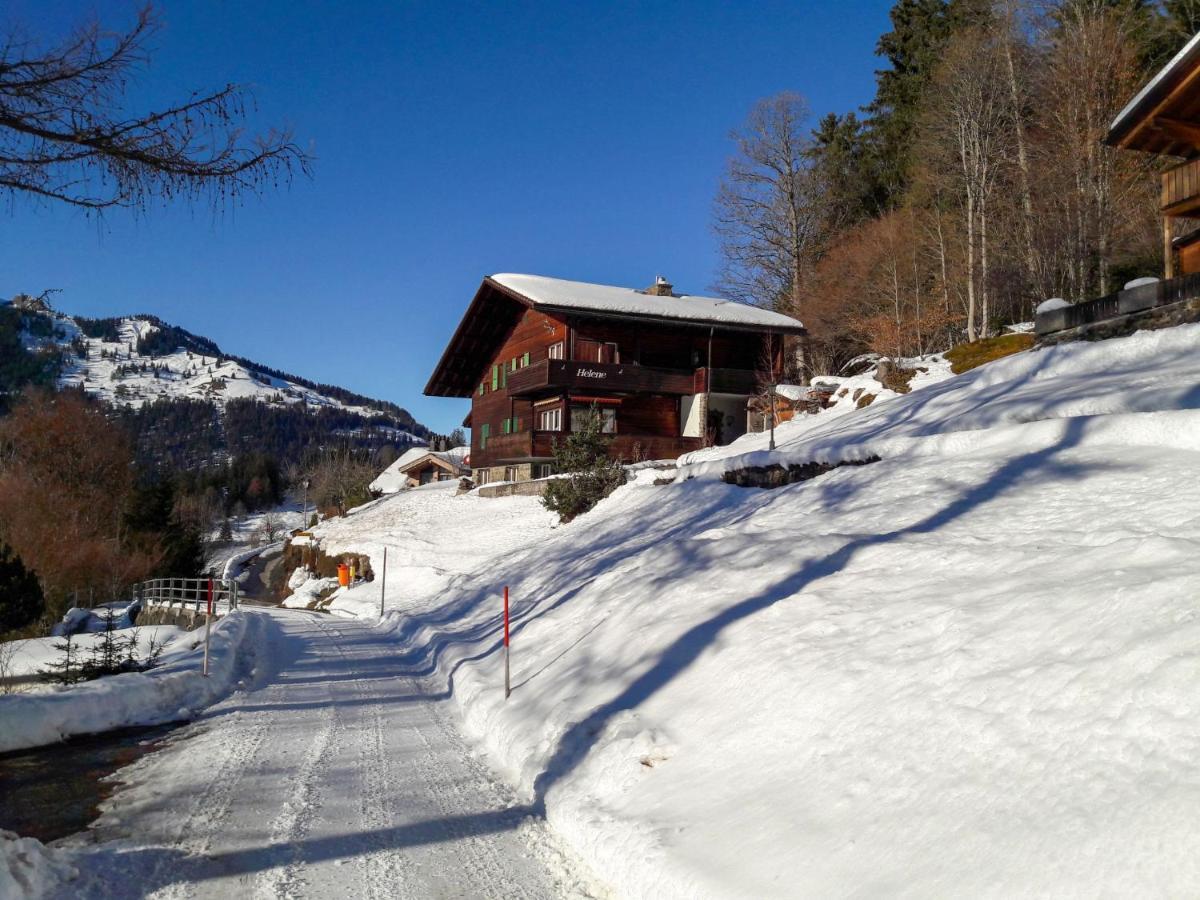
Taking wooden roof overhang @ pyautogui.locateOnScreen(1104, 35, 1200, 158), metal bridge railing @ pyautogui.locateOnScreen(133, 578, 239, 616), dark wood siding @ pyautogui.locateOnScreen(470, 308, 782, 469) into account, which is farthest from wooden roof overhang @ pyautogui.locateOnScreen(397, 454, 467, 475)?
wooden roof overhang @ pyautogui.locateOnScreen(1104, 35, 1200, 158)

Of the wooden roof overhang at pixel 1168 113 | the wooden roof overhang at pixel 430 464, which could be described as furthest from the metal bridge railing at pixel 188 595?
the wooden roof overhang at pixel 430 464

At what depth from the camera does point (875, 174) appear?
49.2m

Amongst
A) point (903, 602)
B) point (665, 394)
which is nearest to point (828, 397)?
point (665, 394)

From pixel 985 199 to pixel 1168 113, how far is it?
16.4 m

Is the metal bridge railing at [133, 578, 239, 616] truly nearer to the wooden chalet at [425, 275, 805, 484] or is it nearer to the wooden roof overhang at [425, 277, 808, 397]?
the wooden chalet at [425, 275, 805, 484]

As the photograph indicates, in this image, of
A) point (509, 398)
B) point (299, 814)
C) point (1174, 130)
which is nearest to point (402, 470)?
point (509, 398)

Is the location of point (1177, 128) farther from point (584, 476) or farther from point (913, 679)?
point (913, 679)

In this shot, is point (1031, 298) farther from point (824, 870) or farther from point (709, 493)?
point (824, 870)

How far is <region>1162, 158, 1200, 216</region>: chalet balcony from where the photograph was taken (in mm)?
16156

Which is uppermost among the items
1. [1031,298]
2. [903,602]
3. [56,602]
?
[1031,298]

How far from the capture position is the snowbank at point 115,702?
7.45 m

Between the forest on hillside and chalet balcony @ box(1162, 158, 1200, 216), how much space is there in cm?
1093

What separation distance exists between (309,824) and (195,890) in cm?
105

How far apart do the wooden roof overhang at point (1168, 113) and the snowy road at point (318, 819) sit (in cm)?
1755
